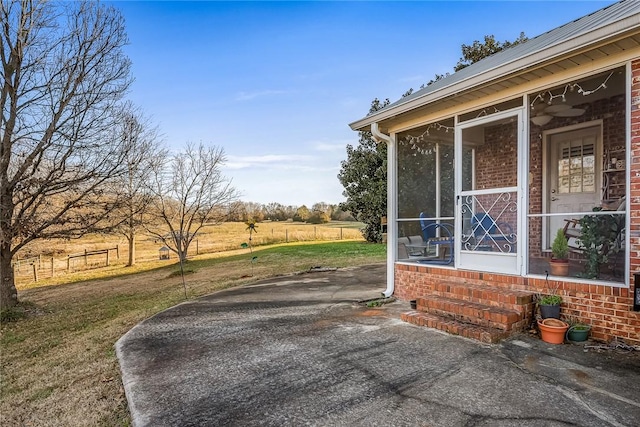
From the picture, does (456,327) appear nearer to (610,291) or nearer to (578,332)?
(578,332)

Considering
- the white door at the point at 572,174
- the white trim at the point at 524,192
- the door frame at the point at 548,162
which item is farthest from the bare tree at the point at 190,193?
the white trim at the point at 524,192

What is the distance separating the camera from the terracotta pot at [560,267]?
165 inches

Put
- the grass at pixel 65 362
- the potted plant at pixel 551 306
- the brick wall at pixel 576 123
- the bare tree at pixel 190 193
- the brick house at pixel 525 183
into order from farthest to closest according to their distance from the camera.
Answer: the bare tree at pixel 190 193, the brick wall at pixel 576 123, the potted plant at pixel 551 306, the brick house at pixel 525 183, the grass at pixel 65 362

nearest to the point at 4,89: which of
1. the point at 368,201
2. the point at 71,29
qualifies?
the point at 71,29

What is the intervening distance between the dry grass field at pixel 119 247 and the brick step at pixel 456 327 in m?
8.30

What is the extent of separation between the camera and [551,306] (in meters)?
3.88

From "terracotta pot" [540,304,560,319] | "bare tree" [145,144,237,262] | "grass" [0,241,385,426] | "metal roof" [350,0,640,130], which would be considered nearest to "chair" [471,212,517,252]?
"terracotta pot" [540,304,560,319]

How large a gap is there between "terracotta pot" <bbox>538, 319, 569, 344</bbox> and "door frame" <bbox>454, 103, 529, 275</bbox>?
726 millimetres

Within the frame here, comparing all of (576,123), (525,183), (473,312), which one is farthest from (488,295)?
(576,123)

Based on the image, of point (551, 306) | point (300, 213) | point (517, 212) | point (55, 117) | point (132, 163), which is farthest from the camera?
point (300, 213)

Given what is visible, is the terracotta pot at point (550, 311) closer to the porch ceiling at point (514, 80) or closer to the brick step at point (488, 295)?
the brick step at point (488, 295)

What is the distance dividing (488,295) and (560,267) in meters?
0.88

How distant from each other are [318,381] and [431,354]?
120 centimetres

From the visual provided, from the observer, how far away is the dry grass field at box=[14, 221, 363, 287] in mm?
15289
